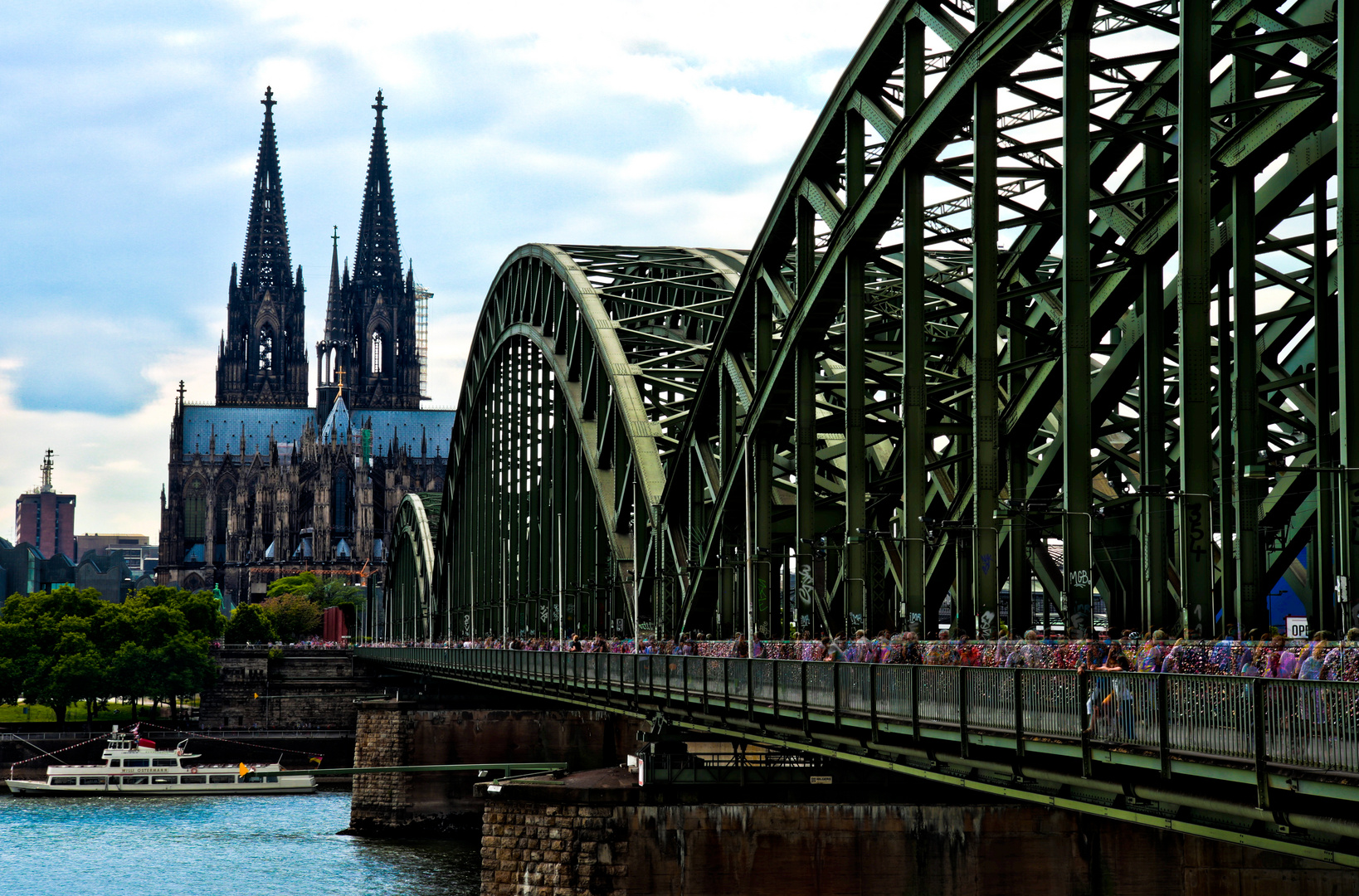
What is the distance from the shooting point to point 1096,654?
70.8 feet

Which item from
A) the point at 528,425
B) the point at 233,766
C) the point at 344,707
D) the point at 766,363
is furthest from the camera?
the point at 344,707

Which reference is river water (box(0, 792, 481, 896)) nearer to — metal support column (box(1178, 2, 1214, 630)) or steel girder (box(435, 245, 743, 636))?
steel girder (box(435, 245, 743, 636))

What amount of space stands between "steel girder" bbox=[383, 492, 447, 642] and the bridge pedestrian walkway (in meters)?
96.1

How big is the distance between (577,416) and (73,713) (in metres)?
84.4

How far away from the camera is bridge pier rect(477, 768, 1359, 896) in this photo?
110 feet

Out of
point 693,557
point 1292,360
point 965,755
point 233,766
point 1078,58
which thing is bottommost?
point 233,766

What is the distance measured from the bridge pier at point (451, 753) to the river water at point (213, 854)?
6.25 ft

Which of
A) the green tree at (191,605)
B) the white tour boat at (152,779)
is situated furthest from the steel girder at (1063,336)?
the green tree at (191,605)

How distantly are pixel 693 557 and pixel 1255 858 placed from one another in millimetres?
21492

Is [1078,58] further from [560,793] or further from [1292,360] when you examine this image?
[560,793]

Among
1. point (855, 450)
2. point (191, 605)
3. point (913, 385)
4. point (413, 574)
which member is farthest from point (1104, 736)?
point (191, 605)

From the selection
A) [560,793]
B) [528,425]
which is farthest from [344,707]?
[560,793]

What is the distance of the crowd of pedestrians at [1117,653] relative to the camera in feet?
56.2

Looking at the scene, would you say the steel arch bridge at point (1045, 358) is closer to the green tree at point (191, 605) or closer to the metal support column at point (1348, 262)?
the metal support column at point (1348, 262)
